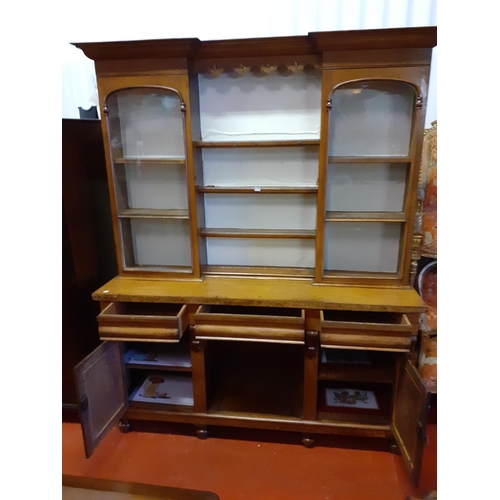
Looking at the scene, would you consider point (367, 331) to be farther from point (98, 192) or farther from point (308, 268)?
point (98, 192)

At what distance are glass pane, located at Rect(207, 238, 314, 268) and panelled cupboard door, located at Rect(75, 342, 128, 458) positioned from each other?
690 millimetres

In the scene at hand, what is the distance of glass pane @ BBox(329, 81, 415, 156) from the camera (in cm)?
169

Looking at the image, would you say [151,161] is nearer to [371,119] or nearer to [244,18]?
[244,18]

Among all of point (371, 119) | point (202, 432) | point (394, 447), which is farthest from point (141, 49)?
point (394, 447)

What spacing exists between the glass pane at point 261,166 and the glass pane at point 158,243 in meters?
0.31

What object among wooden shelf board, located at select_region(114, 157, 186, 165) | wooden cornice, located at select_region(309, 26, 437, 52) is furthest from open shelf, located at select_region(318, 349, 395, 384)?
wooden cornice, located at select_region(309, 26, 437, 52)

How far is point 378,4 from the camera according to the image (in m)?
1.77

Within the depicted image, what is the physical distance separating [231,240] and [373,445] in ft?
4.08

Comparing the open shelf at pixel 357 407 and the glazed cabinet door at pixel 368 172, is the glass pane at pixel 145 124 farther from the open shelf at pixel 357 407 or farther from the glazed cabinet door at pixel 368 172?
the open shelf at pixel 357 407

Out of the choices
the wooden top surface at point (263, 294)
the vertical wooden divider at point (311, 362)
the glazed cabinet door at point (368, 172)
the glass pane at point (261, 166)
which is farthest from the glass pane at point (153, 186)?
the vertical wooden divider at point (311, 362)

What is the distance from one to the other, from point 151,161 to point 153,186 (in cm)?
16

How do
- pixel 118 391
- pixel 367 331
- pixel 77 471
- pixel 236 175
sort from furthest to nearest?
pixel 236 175, pixel 118 391, pixel 77 471, pixel 367 331

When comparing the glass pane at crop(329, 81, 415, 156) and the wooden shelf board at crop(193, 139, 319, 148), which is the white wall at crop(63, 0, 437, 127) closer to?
the glass pane at crop(329, 81, 415, 156)

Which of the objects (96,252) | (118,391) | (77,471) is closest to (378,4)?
(96,252)
